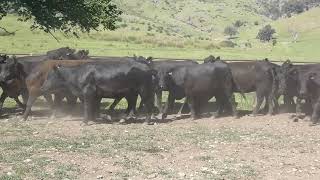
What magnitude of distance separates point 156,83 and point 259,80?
12.8 ft

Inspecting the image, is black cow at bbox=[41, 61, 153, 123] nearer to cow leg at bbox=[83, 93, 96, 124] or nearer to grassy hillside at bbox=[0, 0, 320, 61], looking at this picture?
cow leg at bbox=[83, 93, 96, 124]

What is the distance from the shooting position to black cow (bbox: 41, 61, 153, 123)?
16719mm

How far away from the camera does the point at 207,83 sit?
1839cm

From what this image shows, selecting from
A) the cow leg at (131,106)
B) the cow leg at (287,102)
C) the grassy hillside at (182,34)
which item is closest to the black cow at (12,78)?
the cow leg at (131,106)

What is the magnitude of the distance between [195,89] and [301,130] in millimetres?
4401

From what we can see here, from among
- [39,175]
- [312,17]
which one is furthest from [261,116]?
[312,17]

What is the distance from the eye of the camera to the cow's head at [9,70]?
1838cm

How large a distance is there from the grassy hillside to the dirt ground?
31450 millimetres

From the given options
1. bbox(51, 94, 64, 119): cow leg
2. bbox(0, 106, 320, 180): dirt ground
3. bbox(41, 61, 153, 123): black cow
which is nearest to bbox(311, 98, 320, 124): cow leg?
bbox(0, 106, 320, 180): dirt ground

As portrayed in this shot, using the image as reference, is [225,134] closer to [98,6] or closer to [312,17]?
[98,6]

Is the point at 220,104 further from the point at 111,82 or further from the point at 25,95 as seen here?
the point at 25,95

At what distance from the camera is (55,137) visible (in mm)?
13766

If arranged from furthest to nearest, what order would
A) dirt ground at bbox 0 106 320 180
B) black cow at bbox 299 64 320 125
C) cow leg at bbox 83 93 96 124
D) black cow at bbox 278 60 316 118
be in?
1. black cow at bbox 278 60 316 118
2. black cow at bbox 299 64 320 125
3. cow leg at bbox 83 93 96 124
4. dirt ground at bbox 0 106 320 180

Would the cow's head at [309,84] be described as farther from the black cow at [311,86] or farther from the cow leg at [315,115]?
the cow leg at [315,115]
